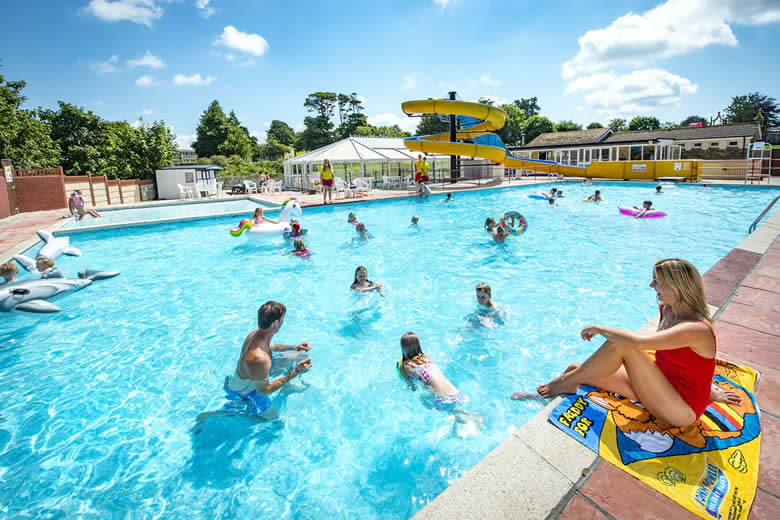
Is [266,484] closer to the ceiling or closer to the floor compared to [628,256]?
closer to the floor

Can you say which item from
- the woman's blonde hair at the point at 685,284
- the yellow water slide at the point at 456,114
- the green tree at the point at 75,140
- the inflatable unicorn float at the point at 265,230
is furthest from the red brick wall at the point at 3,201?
the woman's blonde hair at the point at 685,284

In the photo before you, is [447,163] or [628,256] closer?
[628,256]

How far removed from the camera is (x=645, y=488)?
198 centimetres

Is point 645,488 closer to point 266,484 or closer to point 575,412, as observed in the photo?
point 575,412

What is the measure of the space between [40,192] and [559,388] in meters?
23.7

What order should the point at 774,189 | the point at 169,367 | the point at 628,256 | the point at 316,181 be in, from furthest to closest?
1. the point at 316,181
2. the point at 774,189
3. the point at 628,256
4. the point at 169,367

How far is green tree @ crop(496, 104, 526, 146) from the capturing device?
5081 centimetres

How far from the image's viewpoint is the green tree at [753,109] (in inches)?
2402

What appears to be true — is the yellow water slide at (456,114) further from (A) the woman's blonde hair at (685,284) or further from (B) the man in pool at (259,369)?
(A) the woman's blonde hair at (685,284)

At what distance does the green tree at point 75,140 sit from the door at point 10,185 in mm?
9207

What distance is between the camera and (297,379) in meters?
4.04

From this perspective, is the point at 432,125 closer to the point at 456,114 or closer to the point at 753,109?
the point at 456,114

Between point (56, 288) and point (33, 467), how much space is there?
4.15 meters

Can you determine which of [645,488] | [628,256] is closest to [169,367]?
[645,488]
